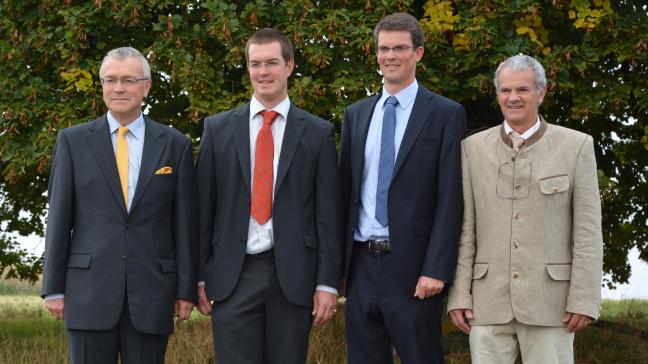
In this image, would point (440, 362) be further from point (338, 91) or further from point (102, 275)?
point (338, 91)

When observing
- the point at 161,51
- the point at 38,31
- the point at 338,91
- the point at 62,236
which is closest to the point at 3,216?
the point at 38,31

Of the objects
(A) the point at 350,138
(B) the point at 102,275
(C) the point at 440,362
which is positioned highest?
(A) the point at 350,138

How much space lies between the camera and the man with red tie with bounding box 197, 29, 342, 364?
527 centimetres

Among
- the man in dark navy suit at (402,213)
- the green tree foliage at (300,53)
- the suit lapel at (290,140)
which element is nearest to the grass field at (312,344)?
the green tree foliage at (300,53)

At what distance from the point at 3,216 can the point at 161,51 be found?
532cm

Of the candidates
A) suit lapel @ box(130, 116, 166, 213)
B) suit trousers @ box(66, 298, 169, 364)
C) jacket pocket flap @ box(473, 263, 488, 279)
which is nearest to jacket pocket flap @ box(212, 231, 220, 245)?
suit lapel @ box(130, 116, 166, 213)

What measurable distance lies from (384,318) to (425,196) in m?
0.76

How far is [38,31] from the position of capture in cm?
1046

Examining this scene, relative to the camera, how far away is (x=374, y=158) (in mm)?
5395

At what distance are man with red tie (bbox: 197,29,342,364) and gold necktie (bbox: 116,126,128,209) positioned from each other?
451mm

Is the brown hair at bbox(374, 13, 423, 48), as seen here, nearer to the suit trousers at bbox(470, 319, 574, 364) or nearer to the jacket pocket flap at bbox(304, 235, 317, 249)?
the jacket pocket flap at bbox(304, 235, 317, 249)

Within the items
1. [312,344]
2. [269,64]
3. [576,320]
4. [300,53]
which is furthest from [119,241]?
[312,344]

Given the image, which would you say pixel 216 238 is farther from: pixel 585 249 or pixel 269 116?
pixel 585 249

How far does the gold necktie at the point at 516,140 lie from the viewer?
204 inches
